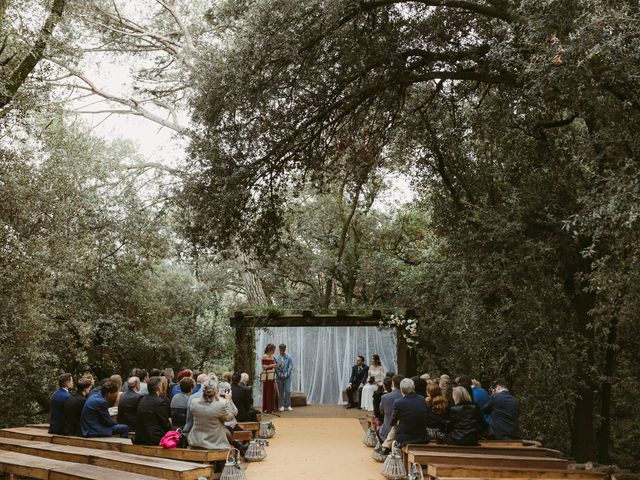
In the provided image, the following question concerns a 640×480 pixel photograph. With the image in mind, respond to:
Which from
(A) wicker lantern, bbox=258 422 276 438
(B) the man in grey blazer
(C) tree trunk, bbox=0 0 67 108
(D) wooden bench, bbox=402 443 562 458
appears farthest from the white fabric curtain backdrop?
(C) tree trunk, bbox=0 0 67 108

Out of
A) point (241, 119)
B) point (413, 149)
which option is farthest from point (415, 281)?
point (241, 119)

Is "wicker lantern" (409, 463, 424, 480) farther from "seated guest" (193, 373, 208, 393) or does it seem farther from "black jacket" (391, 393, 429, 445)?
"seated guest" (193, 373, 208, 393)

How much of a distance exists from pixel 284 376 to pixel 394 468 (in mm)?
6512

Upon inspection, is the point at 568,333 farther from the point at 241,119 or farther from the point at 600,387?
the point at 241,119

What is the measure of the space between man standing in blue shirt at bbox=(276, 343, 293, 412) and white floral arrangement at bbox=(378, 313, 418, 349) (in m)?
2.38

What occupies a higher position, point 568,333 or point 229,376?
point 568,333

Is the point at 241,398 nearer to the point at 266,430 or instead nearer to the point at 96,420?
the point at 266,430

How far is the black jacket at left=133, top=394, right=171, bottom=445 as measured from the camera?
7070 millimetres

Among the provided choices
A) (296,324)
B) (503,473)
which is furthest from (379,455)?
(296,324)

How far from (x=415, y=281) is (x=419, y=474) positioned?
28.3 ft

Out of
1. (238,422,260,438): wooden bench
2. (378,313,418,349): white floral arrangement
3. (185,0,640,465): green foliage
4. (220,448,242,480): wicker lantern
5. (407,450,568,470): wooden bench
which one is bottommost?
(220,448,242,480): wicker lantern

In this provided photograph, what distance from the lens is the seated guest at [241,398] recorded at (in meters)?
9.52

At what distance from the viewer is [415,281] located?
1499 centimetres

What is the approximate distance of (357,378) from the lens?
47.7 feet
